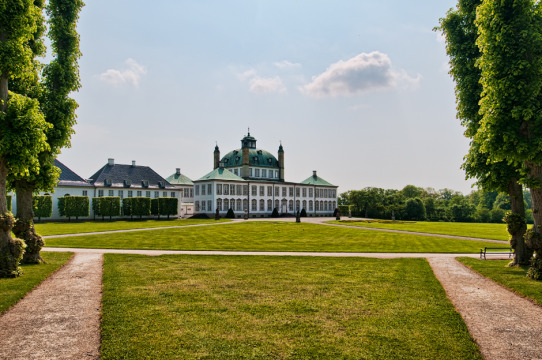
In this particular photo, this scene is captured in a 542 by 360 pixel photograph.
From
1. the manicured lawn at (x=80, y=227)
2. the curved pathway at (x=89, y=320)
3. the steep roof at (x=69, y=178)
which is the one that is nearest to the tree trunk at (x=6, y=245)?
the curved pathway at (x=89, y=320)

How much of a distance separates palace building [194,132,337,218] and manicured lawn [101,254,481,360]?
5501 centimetres

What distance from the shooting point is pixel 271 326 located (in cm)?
744

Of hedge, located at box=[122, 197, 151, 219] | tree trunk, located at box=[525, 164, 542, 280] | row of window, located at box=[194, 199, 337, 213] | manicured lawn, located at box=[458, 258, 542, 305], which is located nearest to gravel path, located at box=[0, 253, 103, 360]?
manicured lawn, located at box=[458, 258, 542, 305]

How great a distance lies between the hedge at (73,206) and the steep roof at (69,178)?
3.10m

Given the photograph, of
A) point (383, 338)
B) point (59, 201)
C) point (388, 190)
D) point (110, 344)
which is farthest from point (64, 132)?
point (388, 190)

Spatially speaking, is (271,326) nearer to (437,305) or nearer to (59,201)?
(437,305)

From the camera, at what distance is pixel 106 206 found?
2197 inches

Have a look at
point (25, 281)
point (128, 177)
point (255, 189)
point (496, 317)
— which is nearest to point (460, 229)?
point (496, 317)

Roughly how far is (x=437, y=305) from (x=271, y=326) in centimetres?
427

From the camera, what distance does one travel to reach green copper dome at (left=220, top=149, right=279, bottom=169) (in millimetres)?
83438

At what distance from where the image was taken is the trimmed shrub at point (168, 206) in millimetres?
60500

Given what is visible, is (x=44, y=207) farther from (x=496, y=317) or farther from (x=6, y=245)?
(x=496, y=317)

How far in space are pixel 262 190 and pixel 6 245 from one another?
65.3m

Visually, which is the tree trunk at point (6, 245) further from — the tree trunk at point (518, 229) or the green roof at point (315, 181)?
the green roof at point (315, 181)
